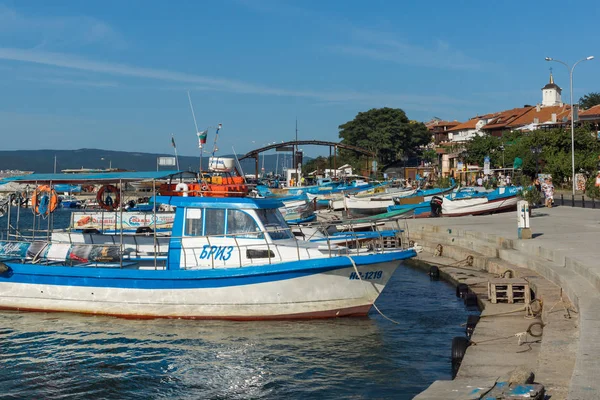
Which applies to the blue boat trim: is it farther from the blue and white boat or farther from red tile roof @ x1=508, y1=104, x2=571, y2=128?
red tile roof @ x1=508, y1=104, x2=571, y2=128

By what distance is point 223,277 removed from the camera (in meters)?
15.4

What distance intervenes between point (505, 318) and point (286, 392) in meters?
4.76

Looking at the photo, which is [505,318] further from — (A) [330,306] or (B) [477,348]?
(A) [330,306]

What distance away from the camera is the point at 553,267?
16.4 m

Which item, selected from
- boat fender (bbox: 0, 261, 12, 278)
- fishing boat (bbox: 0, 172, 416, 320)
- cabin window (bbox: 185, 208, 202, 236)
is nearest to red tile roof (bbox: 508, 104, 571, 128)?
fishing boat (bbox: 0, 172, 416, 320)

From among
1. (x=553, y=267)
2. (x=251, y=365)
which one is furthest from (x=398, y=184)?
(x=251, y=365)

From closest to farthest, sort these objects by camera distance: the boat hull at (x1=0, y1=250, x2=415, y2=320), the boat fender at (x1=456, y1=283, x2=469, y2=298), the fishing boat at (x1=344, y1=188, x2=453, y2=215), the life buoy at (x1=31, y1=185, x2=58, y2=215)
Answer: the boat hull at (x1=0, y1=250, x2=415, y2=320) < the life buoy at (x1=31, y1=185, x2=58, y2=215) < the boat fender at (x1=456, y1=283, x2=469, y2=298) < the fishing boat at (x1=344, y1=188, x2=453, y2=215)

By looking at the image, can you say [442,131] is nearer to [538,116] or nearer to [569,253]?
[538,116]

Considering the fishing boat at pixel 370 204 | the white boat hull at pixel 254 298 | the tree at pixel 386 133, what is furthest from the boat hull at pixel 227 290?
the tree at pixel 386 133

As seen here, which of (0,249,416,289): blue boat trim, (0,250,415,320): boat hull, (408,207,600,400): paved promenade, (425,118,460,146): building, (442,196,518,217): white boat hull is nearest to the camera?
(408,207,600,400): paved promenade

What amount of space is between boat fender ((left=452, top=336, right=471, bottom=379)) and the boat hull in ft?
12.3

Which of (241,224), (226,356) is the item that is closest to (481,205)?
(241,224)

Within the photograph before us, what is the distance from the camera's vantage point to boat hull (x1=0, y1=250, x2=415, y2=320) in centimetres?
1527

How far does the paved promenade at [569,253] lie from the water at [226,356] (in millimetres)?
2582
